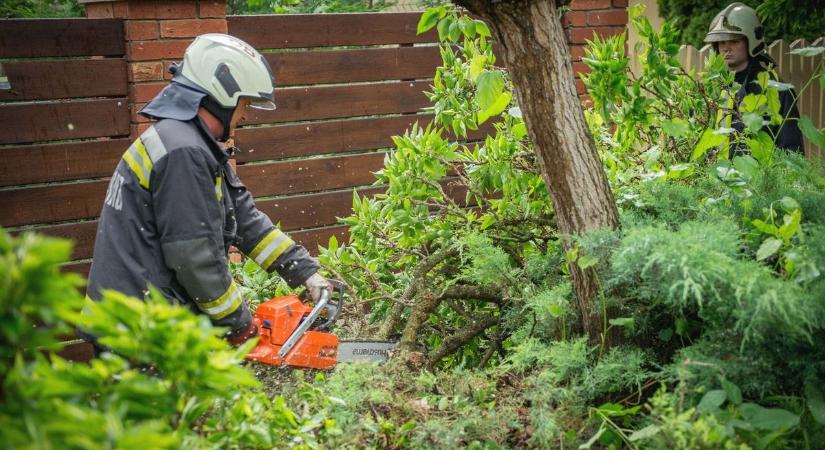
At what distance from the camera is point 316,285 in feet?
11.8

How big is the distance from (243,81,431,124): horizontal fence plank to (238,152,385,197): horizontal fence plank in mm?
308

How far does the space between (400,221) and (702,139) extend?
4.32 ft

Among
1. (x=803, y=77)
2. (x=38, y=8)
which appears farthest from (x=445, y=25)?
(x=803, y=77)

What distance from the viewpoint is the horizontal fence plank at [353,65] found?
5.86 metres

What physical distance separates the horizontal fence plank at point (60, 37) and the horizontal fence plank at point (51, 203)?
0.78 m

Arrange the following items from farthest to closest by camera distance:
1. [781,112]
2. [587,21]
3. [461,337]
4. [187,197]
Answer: [587,21], [781,112], [461,337], [187,197]

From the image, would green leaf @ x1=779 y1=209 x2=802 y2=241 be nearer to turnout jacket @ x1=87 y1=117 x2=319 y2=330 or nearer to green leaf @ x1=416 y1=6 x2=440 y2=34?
green leaf @ x1=416 y1=6 x2=440 y2=34

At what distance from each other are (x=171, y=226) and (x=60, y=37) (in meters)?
2.48

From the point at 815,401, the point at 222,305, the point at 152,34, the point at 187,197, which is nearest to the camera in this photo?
the point at 815,401

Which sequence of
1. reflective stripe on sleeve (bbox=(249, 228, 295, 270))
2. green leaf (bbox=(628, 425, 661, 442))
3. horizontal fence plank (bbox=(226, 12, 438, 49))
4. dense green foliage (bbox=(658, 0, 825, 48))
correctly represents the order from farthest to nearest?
dense green foliage (bbox=(658, 0, 825, 48)) < horizontal fence plank (bbox=(226, 12, 438, 49)) < reflective stripe on sleeve (bbox=(249, 228, 295, 270)) < green leaf (bbox=(628, 425, 661, 442))

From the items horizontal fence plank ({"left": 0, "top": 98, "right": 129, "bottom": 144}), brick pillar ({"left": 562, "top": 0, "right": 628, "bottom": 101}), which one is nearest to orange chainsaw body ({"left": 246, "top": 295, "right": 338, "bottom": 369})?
horizontal fence plank ({"left": 0, "top": 98, "right": 129, "bottom": 144})

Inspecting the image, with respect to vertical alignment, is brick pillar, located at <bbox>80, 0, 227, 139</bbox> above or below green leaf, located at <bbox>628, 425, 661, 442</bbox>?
above

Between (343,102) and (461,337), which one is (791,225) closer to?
(461,337)

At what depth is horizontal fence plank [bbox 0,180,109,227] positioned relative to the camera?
16.1 ft
